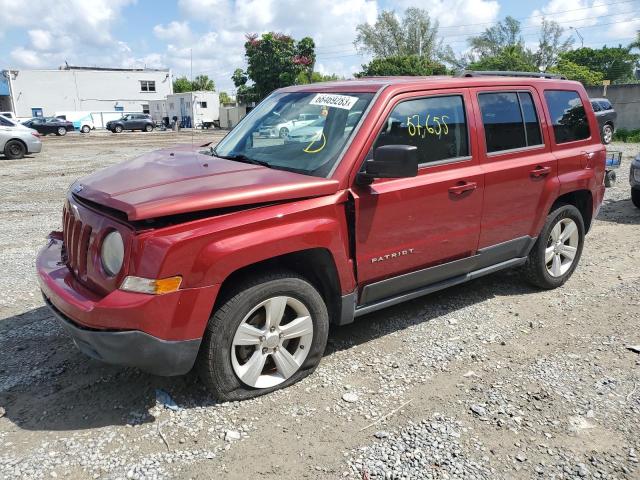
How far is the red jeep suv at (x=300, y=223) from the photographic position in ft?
9.45

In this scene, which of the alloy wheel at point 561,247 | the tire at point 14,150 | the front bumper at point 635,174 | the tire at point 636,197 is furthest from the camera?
the tire at point 14,150

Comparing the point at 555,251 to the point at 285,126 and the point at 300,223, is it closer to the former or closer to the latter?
the point at 285,126

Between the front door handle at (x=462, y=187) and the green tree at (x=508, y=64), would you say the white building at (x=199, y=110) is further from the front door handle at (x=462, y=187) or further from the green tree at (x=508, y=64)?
the front door handle at (x=462, y=187)

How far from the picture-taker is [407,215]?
3773 millimetres

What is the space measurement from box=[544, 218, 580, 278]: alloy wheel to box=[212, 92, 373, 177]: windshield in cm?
247

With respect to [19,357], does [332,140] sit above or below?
above

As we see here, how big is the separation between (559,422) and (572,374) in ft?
2.09

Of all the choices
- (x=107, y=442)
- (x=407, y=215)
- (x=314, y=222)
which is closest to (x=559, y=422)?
(x=407, y=215)

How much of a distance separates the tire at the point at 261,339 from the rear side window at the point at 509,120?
2.03 metres

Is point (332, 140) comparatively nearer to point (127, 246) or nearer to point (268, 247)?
point (268, 247)

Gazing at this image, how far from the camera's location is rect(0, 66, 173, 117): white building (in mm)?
62469

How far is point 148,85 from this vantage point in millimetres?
69750

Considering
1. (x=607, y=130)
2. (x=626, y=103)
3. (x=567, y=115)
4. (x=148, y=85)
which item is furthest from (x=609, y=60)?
(x=567, y=115)

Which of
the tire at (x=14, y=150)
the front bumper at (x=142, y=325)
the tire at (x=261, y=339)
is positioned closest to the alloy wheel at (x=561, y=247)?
the tire at (x=261, y=339)
